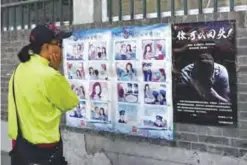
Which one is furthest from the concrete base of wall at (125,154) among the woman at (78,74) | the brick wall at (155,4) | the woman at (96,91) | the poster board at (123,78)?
the brick wall at (155,4)

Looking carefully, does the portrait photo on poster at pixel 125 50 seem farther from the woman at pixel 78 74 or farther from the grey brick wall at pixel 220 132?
the woman at pixel 78 74

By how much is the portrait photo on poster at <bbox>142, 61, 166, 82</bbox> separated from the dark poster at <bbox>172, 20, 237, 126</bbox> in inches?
6.9

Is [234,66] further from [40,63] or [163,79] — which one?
[40,63]

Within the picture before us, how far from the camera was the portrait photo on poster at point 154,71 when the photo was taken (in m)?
6.10

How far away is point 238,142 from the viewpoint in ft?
18.0

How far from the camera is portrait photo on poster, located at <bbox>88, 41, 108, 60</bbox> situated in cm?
675

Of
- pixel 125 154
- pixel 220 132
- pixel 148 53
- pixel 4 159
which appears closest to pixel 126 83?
pixel 148 53

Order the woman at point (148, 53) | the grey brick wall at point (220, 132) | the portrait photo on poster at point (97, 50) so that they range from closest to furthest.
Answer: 1. the grey brick wall at point (220, 132)
2. the woman at point (148, 53)
3. the portrait photo on poster at point (97, 50)

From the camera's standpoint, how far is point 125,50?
6.50 metres

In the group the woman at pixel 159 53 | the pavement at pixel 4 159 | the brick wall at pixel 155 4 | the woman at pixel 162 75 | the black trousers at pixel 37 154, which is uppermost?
the brick wall at pixel 155 4

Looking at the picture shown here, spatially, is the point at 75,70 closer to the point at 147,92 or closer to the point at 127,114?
the point at 127,114

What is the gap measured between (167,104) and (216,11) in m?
1.18

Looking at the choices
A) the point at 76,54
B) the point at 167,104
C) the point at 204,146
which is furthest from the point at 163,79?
the point at 76,54

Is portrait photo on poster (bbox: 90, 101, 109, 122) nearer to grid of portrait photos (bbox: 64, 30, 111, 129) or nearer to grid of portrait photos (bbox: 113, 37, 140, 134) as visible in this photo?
grid of portrait photos (bbox: 64, 30, 111, 129)
